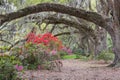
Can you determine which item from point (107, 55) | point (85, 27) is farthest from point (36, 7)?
point (85, 27)

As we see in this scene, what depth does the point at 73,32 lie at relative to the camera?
2477cm

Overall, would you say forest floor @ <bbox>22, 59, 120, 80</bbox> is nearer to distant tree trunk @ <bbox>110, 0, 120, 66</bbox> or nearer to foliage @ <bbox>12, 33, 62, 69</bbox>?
foliage @ <bbox>12, 33, 62, 69</bbox>

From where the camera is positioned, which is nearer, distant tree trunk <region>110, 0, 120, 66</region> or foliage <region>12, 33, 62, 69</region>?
foliage <region>12, 33, 62, 69</region>

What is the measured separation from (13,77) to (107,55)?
11.3 m

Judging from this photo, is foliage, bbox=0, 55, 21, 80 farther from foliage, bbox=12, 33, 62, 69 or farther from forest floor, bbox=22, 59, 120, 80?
foliage, bbox=12, 33, 62, 69

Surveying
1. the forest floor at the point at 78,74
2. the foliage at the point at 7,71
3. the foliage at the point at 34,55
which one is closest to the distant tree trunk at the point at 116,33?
the forest floor at the point at 78,74

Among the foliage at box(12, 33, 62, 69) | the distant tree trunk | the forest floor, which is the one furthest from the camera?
the distant tree trunk

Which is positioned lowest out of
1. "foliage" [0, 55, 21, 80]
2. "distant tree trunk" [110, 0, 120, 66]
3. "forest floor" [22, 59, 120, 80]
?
"forest floor" [22, 59, 120, 80]

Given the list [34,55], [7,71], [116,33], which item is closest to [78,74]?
[34,55]

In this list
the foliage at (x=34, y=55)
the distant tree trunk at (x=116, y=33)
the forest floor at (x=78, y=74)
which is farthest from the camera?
the distant tree trunk at (x=116, y=33)

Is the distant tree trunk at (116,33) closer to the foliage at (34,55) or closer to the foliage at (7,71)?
the foliage at (34,55)

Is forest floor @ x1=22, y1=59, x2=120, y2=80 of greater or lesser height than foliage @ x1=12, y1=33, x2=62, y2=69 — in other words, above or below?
below

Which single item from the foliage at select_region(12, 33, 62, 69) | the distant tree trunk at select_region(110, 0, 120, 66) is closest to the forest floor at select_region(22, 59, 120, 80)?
the foliage at select_region(12, 33, 62, 69)

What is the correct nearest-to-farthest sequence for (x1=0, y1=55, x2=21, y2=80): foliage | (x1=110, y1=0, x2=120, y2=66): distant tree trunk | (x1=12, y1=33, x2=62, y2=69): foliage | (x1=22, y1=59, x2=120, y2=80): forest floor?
(x1=0, y1=55, x2=21, y2=80): foliage, (x1=22, y1=59, x2=120, y2=80): forest floor, (x1=12, y1=33, x2=62, y2=69): foliage, (x1=110, y1=0, x2=120, y2=66): distant tree trunk
